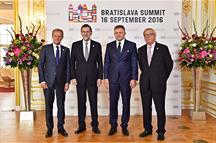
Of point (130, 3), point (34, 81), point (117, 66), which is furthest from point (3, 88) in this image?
point (117, 66)

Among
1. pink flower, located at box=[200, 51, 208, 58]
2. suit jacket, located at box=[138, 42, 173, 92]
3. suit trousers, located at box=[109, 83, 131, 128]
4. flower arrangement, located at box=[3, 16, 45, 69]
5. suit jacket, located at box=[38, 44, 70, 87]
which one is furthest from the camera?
flower arrangement, located at box=[3, 16, 45, 69]

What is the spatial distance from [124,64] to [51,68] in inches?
45.1

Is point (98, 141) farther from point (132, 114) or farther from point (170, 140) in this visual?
point (132, 114)

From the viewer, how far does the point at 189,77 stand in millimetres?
6863

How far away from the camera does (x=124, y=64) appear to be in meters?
4.32

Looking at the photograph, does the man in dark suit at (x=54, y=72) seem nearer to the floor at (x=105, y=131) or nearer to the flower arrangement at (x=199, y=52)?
the floor at (x=105, y=131)

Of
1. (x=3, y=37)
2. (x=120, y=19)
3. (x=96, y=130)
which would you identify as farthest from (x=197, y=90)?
(x=3, y=37)

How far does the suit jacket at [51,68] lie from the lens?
4.27m

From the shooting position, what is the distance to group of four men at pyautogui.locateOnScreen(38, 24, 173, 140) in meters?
4.16

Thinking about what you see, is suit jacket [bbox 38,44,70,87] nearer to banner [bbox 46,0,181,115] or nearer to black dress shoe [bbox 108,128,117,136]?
Answer: black dress shoe [bbox 108,128,117,136]

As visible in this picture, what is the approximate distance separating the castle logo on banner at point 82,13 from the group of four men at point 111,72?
4.95ft

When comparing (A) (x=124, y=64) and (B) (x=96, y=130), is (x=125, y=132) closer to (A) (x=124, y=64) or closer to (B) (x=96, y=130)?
(B) (x=96, y=130)

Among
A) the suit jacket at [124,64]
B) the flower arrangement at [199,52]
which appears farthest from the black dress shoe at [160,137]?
the flower arrangement at [199,52]

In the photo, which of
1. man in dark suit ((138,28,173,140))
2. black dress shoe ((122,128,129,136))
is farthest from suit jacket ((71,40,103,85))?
black dress shoe ((122,128,129,136))
